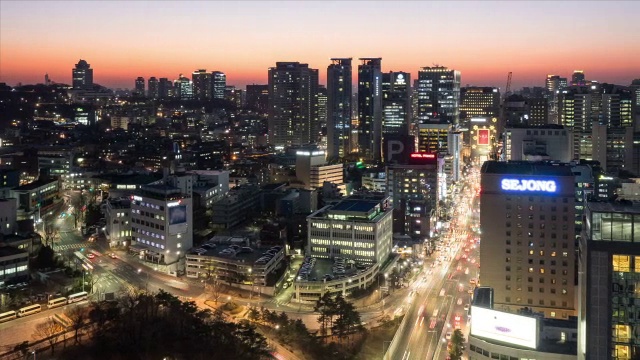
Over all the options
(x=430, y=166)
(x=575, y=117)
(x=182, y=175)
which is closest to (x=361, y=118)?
(x=575, y=117)

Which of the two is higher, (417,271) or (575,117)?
(575,117)

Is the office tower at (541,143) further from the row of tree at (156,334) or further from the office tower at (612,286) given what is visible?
the office tower at (612,286)

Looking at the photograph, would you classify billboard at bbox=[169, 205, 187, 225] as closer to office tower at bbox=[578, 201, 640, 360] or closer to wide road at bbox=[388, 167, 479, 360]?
wide road at bbox=[388, 167, 479, 360]

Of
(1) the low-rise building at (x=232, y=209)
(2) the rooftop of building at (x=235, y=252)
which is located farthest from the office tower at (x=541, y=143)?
(2) the rooftop of building at (x=235, y=252)

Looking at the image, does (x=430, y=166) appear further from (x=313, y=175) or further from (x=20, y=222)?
(x=20, y=222)

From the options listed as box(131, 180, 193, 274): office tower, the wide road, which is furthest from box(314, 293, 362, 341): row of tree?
box(131, 180, 193, 274): office tower

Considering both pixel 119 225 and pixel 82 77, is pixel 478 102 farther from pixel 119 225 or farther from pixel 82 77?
pixel 119 225
